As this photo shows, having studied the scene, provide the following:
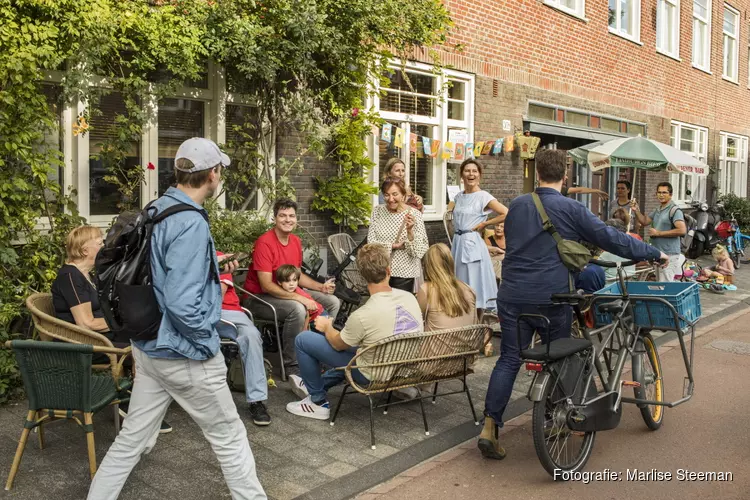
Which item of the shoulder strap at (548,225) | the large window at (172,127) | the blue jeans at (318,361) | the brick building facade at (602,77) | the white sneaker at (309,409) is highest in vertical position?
the brick building facade at (602,77)

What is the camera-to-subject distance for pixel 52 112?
6.17m

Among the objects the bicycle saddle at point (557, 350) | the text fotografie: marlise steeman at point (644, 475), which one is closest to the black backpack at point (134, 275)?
the bicycle saddle at point (557, 350)

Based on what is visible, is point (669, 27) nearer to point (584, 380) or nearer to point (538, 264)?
point (538, 264)

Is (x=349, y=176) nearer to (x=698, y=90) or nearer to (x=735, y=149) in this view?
(x=698, y=90)

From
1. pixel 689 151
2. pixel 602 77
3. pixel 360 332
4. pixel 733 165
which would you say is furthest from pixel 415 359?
pixel 733 165

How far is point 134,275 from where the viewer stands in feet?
11.2

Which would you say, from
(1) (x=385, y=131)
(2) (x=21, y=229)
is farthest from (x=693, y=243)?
(2) (x=21, y=229)

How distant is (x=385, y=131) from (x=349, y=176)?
860 mm

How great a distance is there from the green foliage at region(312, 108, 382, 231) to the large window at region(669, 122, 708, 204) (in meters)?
12.6

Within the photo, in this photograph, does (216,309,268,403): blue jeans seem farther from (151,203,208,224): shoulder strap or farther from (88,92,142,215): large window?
(88,92,142,215): large window

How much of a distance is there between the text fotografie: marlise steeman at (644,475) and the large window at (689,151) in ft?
52.0

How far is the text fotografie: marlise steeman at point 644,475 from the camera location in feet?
14.8

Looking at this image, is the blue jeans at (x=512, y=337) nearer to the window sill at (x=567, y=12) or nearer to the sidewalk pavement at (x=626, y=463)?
the sidewalk pavement at (x=626, y=463)

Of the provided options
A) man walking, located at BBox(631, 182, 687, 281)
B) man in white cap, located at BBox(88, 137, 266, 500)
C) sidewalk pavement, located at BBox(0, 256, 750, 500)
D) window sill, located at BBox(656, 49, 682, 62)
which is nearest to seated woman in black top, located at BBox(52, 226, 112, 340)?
sidewalk pavement, located at BBox(0, 256, 750, 500)
